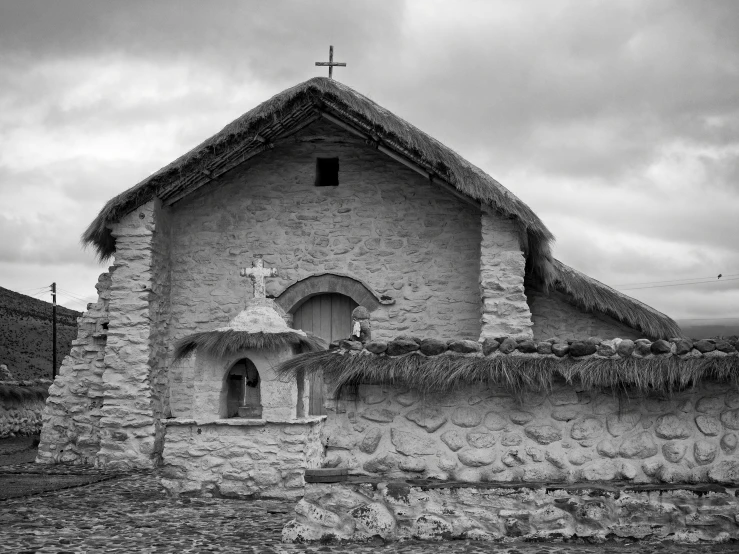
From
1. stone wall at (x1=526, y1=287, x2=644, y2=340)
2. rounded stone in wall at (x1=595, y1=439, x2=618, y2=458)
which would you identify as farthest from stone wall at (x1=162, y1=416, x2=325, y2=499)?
stone wall at (x1=526, y1=287, x2=644, y2=340)

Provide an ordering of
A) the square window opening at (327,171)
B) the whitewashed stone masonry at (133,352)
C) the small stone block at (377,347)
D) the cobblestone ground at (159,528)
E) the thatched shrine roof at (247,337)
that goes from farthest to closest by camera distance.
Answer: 1. the square window opening at (327,171)
2. the whitewashed stone masonry at (133,352)
3. the thatched shrine roof at (247,337)
4. the small stone block at (377,347)
5. the cobblestone ground at (159,528)

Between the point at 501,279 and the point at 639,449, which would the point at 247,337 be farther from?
the point at 639,449

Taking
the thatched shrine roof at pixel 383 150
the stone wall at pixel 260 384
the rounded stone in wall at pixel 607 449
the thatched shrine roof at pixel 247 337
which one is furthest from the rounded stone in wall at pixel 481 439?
the thatched shrine roof at pixel 383 150

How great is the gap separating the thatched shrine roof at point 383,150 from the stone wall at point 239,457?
11.7 ft

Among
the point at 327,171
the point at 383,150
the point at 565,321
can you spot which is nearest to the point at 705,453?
the point at 565,321

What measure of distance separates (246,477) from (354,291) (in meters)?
3.49

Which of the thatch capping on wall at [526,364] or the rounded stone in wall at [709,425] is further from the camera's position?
the rounded stone in wall at [709,425]

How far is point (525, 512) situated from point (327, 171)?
6.90 m

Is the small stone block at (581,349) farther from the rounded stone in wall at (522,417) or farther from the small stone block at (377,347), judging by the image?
the small stone block at (377,347)

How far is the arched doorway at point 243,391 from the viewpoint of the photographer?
27.4 feet

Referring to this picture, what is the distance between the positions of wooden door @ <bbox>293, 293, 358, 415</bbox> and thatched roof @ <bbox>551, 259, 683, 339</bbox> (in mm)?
2673

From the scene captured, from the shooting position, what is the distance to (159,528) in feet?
21.5

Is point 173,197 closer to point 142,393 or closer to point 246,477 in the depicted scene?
point 142,393

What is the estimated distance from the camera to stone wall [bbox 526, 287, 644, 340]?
434 inches
